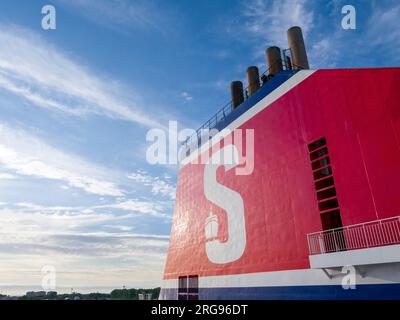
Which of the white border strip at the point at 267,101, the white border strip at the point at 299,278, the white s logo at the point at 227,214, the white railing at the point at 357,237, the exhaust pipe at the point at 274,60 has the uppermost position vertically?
the exhaust pipe at the point at 274,60

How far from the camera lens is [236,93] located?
2178cm

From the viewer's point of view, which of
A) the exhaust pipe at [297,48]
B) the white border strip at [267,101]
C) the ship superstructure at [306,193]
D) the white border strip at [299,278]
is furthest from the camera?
the exhaust pipe at [297,48]

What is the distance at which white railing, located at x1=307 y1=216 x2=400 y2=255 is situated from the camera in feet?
27.3

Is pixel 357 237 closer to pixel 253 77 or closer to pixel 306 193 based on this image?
pixel 306 193

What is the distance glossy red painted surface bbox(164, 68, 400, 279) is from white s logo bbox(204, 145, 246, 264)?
384 mm

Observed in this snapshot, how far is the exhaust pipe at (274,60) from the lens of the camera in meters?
17.9

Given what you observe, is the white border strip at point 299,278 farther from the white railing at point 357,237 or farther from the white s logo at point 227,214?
the white s logo at point 227,214

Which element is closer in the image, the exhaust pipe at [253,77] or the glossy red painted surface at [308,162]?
the glossy red painted surface at [308,162]

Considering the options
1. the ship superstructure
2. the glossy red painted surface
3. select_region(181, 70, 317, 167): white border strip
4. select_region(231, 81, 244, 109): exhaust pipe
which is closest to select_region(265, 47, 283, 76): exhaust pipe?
the ship superstructure

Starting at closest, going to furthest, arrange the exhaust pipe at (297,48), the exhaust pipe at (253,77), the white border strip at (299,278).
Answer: the white border strip at (299,278), the exhaust pipe at (297,48), the exhaust pipe at (253,77)

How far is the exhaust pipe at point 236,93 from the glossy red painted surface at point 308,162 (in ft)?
19.7

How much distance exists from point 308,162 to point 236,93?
11.6 meters

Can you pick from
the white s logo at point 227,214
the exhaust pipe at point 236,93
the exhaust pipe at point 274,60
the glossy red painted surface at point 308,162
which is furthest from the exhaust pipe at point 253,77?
the white s logo at point 227,214
